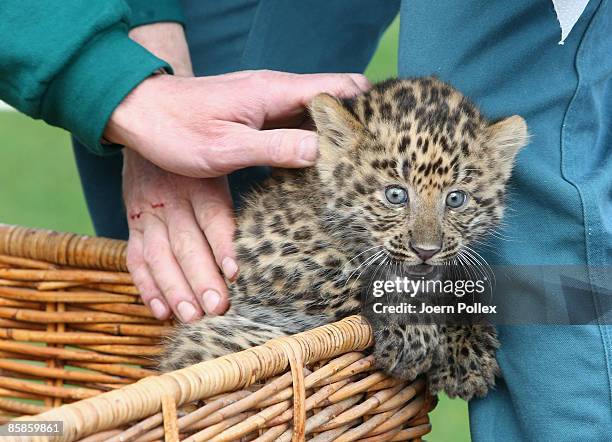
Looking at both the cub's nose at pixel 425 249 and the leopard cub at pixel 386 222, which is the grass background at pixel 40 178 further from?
the cub's nose at pixel 425 249

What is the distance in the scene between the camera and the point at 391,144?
1.97 metres

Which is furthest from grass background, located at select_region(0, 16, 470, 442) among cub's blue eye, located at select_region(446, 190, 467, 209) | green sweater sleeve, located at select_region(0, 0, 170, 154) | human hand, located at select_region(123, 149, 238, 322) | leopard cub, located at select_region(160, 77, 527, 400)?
green sweater sleeve, located at select_region(0, 0, 170, 154)

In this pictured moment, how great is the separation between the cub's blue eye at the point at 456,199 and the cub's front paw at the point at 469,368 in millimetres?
274

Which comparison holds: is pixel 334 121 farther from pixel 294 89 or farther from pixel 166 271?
pixel 166 271

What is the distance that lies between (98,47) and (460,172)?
83 cm

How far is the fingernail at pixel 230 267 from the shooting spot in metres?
2.20

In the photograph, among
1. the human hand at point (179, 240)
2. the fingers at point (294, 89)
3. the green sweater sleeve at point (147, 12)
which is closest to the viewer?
the fingers at point (294, 89)

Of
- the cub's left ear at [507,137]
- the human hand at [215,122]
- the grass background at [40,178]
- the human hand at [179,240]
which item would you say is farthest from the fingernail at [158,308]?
the grass background at [40,178]

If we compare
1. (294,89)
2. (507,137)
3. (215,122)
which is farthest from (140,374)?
(507,137)

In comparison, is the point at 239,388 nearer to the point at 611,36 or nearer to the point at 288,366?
the point at 288,366

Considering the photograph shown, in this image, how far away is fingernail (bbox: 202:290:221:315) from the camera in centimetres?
222

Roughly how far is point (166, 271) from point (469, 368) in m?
0.81

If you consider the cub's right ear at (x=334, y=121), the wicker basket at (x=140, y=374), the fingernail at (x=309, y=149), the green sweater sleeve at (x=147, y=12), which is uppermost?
the green sweater sleeve at (x=147, y=12)

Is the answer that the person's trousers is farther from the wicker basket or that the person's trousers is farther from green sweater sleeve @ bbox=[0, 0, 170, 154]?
green sweater sleeve @ bbox=[0, 0, 170, 154]
